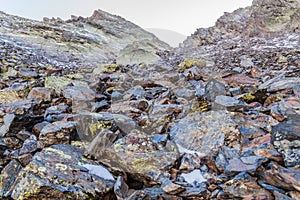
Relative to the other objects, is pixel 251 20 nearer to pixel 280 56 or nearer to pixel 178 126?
pixel 280 56

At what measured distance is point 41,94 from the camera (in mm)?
8531

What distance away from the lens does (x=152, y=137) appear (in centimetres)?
546

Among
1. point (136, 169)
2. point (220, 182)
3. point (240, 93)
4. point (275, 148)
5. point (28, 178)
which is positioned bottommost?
point (28, 178)

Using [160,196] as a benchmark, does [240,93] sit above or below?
above

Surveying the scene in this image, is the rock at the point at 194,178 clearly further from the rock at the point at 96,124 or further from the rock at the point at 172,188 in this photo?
the rock at the point at 96,124

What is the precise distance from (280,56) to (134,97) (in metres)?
9.09

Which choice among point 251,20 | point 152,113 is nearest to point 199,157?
point 152,113

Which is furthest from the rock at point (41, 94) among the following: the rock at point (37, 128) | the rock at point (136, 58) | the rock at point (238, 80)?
the rock at point (136, 58)

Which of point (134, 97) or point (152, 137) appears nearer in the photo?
point (152, 137)

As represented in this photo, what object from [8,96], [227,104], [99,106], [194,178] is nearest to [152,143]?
[194,178]

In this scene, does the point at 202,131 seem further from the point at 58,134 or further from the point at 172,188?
the point at 58,134

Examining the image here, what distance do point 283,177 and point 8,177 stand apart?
168 inches

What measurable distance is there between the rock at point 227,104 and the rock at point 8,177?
4349 mm

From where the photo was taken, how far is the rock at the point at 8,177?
4164mm
